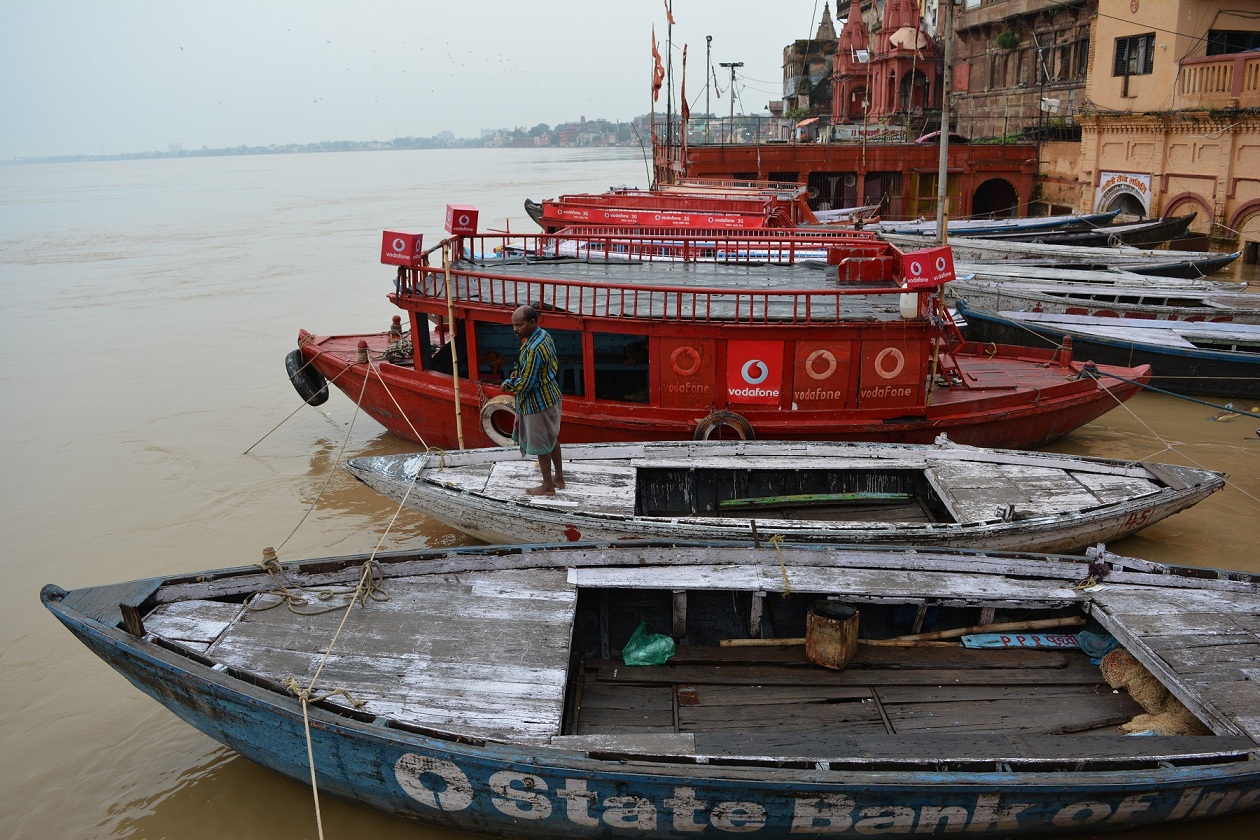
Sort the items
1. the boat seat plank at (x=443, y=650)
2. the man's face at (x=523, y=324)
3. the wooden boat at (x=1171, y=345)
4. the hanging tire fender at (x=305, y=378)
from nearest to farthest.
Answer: the boat seat plank at (x=443, y=650) < the man's face at (x=523, y=324) < the hanging tire fender at (x=305, y=378) < the wooden boat at (x=1171, y=345)

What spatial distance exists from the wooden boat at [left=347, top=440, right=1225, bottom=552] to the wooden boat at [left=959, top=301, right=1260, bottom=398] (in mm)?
6563

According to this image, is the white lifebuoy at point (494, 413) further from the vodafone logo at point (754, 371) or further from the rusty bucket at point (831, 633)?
the rusty bucket at point (831, 633)

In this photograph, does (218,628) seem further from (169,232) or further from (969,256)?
(169,232)

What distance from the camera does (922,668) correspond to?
21.0ft

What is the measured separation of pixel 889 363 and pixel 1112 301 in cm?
1036

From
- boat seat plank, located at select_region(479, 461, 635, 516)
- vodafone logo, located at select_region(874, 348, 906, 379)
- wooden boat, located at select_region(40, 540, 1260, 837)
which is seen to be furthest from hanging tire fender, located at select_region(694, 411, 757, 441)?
wooden boat, located at select_region(40, 540, 1260, 837)

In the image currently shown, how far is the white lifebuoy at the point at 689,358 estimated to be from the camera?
388 inches

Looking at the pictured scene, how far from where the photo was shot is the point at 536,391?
7582 millimetres

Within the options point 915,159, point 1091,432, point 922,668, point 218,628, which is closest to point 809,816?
point 922,668

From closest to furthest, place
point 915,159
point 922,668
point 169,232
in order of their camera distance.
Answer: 1. point 922,668
2. point 915,159
3. point 169,232

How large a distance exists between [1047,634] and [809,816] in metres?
2.83

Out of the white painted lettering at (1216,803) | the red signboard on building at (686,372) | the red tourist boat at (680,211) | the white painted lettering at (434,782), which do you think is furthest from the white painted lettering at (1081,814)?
the red tourist boat at (680,211)

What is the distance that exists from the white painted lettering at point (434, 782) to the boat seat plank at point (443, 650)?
22 centimetres

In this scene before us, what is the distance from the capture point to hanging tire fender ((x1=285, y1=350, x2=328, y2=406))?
12.8 meters
